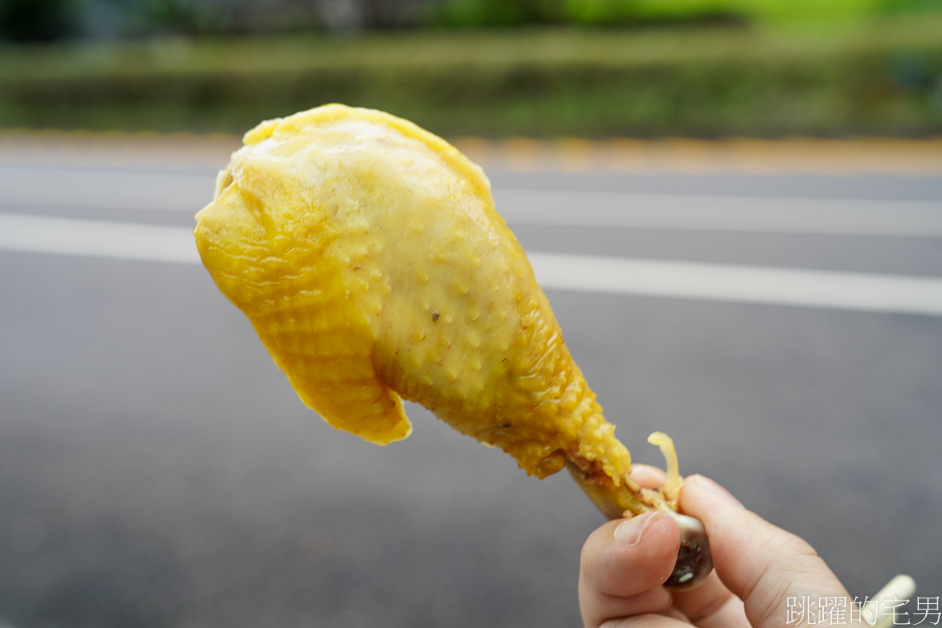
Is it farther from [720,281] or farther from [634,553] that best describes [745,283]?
[634,553]

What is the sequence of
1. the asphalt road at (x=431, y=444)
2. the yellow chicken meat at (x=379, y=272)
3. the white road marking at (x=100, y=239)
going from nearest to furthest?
the yellow chicken meat at (x=379, y=272), the asphalt road at (x=431, y=444), the white road marking at (x=100, y=239)

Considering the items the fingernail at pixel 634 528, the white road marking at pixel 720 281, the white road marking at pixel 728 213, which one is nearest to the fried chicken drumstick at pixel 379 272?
the fingernail at pixel 634 528

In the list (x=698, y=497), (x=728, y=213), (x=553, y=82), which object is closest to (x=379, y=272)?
(x=698, y=497)

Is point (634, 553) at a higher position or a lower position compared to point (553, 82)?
higher

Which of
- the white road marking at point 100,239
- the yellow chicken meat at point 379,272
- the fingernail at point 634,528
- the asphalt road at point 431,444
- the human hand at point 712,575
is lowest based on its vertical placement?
the white road marking at point 100,239

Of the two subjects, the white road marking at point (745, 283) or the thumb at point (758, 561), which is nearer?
the thumb at point (758, 561)

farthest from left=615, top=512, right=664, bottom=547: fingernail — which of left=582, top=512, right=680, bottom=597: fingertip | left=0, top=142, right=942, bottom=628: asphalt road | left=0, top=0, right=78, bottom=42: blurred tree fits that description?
left=0, top=0, right=78, bottom=42: blurred tree

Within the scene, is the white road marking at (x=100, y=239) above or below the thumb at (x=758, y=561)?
below

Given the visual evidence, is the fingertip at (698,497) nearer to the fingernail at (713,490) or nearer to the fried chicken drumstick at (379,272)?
the fingernail at (713,490)
